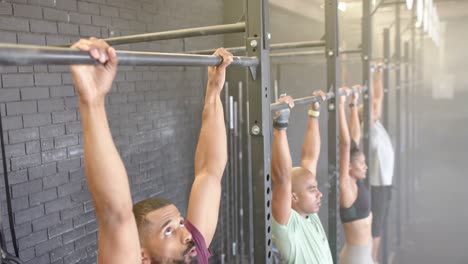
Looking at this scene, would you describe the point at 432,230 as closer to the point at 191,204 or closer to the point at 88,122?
the point at 191,204

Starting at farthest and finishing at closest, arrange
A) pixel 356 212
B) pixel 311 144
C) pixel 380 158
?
pixel 380 158 < pixel 356 212 < pixel 311 144

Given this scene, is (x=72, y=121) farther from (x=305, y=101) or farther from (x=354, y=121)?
(x=354, y=121)

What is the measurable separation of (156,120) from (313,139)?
4.41 feet

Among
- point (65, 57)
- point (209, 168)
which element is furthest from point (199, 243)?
point (65, 57)

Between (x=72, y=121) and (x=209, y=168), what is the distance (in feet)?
4.12

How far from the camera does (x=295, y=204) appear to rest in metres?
1.98

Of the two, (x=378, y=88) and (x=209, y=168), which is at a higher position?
(x=378, y=88)

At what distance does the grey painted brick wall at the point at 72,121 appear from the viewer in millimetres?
2145

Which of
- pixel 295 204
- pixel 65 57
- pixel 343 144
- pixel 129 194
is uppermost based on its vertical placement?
pixel 65 57

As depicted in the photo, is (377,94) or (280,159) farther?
(377,94)

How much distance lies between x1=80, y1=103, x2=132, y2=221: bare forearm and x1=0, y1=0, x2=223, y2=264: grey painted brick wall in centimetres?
137

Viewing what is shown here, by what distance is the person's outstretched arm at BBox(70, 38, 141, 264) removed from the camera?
0.82 meters

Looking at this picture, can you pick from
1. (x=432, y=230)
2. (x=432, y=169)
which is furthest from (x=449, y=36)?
(x=432, y=230)

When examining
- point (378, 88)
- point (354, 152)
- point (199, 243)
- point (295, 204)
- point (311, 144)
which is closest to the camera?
point (199, 243)
